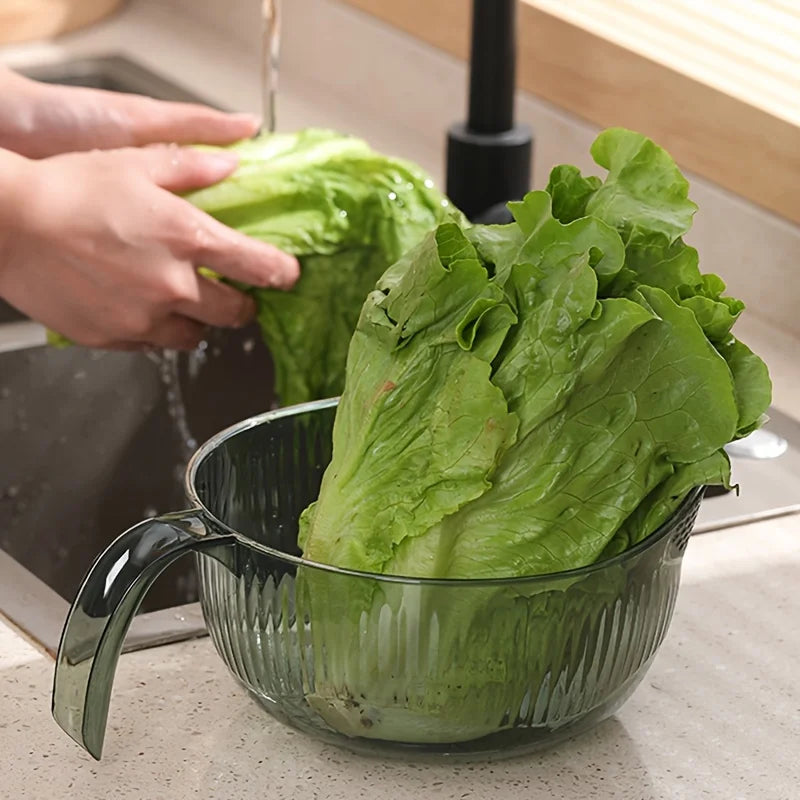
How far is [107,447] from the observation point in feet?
4.50

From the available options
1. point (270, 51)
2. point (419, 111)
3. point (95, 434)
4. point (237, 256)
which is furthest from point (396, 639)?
point (419, 111)

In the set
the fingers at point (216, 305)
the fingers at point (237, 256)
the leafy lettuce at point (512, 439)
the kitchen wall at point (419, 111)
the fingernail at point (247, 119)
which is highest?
the leafy lettuce at point (512, 439)

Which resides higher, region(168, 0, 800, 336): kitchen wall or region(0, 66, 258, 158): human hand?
region(0, 66, 258, 158): human hand

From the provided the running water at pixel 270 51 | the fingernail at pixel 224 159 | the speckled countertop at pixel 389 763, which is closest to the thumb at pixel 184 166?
the fingernail at pixel 224 159

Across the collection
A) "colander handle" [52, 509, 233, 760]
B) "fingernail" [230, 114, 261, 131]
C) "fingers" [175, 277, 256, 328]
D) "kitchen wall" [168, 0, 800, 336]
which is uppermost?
"colander handle" [52, 509, 233, 760]

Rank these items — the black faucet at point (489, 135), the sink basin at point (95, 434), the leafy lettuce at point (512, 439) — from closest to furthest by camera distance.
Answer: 1. the leafy lettuce at point (512, 439)
2. the sink basin at point (95, 434)
3. the black faucet at point (489, 135)

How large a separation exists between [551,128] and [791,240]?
35 cm

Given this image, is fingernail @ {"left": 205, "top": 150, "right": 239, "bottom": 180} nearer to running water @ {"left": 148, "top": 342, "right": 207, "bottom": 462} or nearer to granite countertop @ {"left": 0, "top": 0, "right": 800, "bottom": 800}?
running water @ {"left": 148, "top": 342, "right": 207, "bottom": 462}

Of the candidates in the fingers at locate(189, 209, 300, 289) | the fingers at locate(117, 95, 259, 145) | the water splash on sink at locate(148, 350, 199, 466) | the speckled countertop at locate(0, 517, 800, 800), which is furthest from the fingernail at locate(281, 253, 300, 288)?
the speckled countertop at locate(0, 517, 800, 800)

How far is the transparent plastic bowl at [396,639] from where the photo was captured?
→ 0.72 metres

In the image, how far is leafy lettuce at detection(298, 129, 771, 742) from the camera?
0.71m

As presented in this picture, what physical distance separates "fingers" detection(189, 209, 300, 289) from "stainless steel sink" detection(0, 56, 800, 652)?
0.25m

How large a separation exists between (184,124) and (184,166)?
0.12 metres

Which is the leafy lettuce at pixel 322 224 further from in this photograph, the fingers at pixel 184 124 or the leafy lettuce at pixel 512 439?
the leafy lettuce at pixel 512 439
